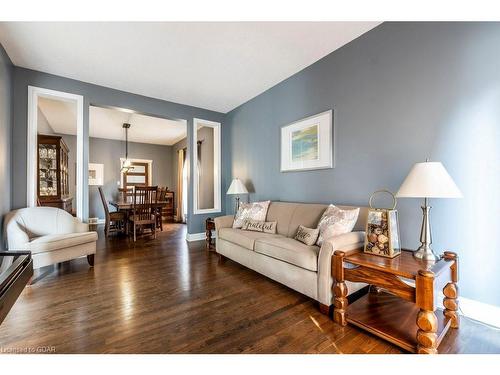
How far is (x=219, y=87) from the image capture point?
11.7ft

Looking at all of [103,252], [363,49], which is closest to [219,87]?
[363,49]

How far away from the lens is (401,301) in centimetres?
190

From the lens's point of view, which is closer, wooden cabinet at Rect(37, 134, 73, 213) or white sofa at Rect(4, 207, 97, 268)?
white sofa at Rect(4, 207, 97, 268)

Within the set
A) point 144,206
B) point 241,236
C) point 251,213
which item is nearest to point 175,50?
point 251,213

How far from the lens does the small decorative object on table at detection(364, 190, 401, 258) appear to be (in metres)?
1.68

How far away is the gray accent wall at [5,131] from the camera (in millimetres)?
2531

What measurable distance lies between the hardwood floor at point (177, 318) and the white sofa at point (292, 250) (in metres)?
0.16

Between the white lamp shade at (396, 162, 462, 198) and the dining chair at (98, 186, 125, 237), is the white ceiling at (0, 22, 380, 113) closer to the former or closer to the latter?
the white lamp shade at (396, 162, 462, 198)

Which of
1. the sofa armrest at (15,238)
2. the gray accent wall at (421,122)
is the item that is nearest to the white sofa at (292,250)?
the gray accent wall at (421,122)

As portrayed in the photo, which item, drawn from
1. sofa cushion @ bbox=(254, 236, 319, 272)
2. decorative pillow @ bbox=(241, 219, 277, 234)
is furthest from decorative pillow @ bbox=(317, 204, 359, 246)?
decorative pillow @ bbox=(241, 219, 277, 234)

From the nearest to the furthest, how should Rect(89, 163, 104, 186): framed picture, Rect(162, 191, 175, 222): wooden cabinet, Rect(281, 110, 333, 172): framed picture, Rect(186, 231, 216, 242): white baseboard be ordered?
Rect(281, 110, 333, 172): framed picture, Rect(186, 231, 216, 242): white baseboard, Rect(89, 163, 104, 186): framed picture, Rect(162, 191, 175, 222): wooden cabinet

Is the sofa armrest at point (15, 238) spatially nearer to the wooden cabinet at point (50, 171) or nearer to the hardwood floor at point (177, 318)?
the hardwood floor at point (177, 318)

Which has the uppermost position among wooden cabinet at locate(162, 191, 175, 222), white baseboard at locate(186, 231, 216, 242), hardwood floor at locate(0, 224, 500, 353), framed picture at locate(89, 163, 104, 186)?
framed picture at locate(89, 163, 104, 186)

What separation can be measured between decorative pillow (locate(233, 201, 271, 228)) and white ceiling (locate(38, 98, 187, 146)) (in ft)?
10.6
